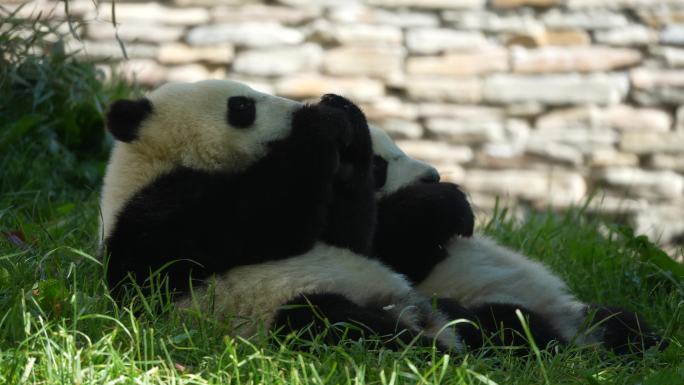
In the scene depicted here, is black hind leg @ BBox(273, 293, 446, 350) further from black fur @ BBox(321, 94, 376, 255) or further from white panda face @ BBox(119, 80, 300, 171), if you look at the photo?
white panda face @ BBox(119, 80, 300, 171)

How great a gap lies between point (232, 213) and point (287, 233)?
6.6 inches

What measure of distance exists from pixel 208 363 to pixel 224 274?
16.9 inches

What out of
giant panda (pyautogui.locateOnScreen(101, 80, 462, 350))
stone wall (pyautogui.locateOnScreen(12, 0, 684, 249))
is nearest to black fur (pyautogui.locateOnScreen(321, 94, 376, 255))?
giant panda (pyautogui.locateOnScreen(101, 80, 462, 350))

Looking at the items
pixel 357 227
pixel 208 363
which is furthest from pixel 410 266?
pixel 208 363

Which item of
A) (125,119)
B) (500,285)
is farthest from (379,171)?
(125,119)

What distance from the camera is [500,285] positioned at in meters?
3.56

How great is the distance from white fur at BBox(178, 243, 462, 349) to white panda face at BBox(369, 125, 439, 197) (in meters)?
0.67

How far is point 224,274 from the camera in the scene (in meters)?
3.03

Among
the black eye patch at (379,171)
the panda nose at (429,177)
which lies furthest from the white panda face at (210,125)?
the panda nose at (429,177)

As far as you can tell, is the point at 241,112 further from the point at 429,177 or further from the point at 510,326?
the point at 510,326

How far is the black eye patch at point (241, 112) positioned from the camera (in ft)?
10.8

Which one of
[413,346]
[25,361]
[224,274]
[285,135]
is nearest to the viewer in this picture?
[25,361]

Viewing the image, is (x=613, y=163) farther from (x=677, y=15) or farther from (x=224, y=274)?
(x=224, y=274)

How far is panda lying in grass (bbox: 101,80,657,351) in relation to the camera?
2990 mm
